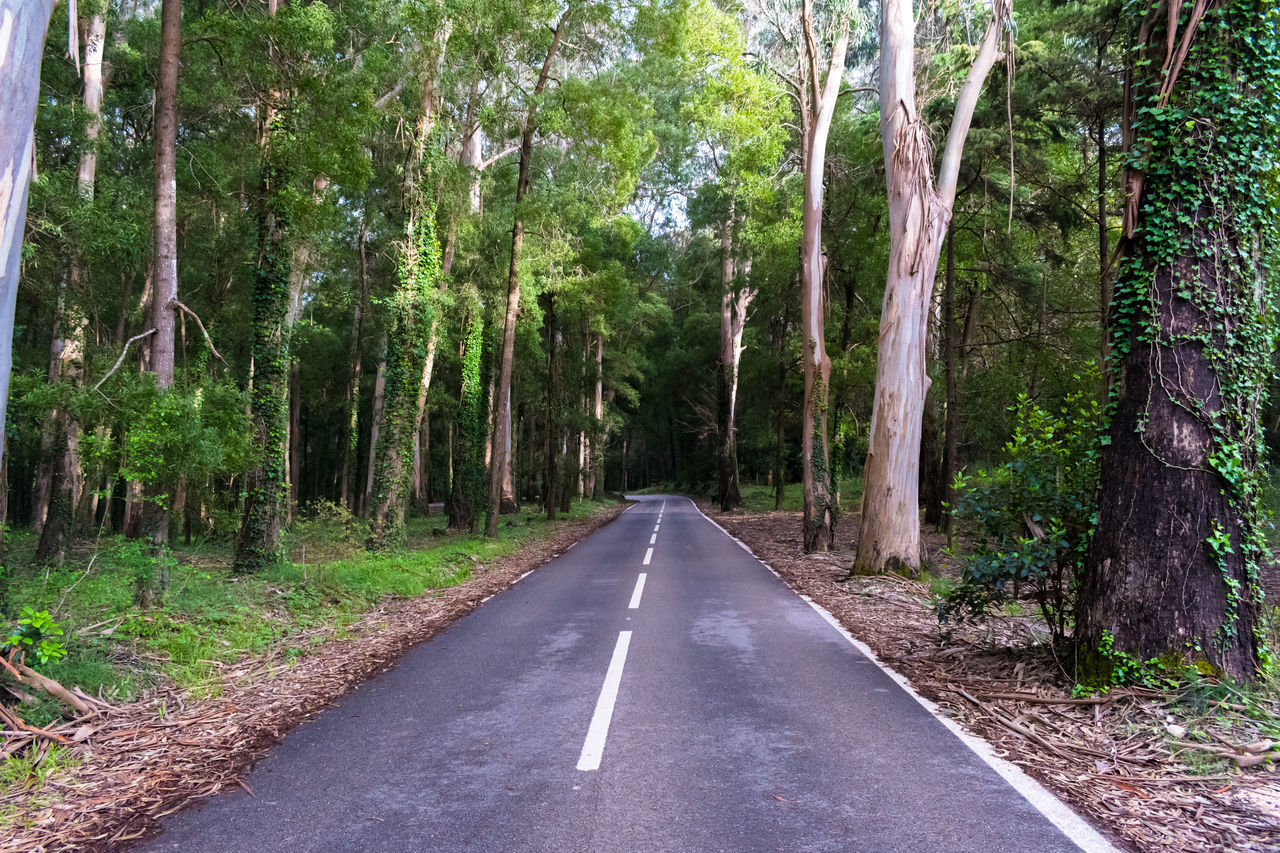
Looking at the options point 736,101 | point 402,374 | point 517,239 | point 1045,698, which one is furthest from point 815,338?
point 1045,698

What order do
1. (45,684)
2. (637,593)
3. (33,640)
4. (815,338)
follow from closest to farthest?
(33,640) < (45,684) < (637,593) < (815,338)

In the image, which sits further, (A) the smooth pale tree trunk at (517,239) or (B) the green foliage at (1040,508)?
(A) the smooth pale tree trunk at (517,239)

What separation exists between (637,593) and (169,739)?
6.25m

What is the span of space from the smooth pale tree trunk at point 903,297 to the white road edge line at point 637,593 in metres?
3.59

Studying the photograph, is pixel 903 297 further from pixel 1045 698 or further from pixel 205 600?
pixel 205 600

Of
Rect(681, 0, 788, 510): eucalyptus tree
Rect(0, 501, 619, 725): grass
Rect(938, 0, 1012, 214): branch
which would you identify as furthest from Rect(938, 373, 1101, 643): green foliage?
Rect(681, 0, 788, 510): eucalyptus tree

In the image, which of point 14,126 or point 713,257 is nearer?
point 14,126

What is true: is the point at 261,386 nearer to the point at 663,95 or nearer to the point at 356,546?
the point at 356,546

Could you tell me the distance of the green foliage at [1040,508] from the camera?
5168 millimetres

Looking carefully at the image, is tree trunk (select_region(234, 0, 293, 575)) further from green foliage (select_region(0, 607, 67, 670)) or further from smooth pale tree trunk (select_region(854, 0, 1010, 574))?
smooth pale tree trunk (select_region(854, 0, 1010, 574))

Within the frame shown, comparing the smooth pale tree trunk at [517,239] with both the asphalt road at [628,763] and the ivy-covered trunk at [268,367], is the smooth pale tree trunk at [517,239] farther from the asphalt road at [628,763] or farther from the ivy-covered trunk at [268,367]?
Result: the asphalt road at [628,763]

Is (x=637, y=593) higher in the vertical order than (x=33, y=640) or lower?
lower


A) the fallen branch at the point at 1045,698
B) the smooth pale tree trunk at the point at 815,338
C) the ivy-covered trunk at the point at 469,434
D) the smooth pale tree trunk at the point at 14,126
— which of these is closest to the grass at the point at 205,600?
the smooth pale tree trunk at the point at 14,126

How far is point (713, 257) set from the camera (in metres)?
30.5
